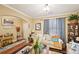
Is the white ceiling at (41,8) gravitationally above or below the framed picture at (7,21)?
above

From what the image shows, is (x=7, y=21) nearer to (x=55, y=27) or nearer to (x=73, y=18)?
(x=55, y=27)

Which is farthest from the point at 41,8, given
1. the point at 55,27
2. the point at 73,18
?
the point at 73,18

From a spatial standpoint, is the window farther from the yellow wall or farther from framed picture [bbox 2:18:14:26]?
framed picture [bbox 2:18:14:26]

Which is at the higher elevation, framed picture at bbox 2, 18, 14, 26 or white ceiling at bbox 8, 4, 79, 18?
white ceiling at bbox 8, 4, 79, 18

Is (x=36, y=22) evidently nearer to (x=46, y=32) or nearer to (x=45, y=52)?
(x=46, y=32)

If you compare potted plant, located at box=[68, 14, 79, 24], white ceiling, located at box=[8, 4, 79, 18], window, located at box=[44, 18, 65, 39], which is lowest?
window, located at box=[44, 18, 65, 39]

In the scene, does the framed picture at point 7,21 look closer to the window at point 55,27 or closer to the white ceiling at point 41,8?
the white ceiling at point 41,8

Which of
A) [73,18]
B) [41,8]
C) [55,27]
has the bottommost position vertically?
[55,27]

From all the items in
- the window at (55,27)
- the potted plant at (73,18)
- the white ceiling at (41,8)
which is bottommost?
the window at (55,27)

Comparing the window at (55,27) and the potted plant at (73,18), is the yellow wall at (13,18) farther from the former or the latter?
the potted plant at (73,18)

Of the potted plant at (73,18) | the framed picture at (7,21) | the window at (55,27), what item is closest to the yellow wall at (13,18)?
the framed picture at (7,21)

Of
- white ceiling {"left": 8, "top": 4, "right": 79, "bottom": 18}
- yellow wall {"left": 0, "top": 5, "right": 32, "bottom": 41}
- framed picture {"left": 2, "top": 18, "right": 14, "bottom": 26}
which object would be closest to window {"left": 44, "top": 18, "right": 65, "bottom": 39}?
white ceiling {"left": 8, "top": 4, "right": 79, "bottom": 18}

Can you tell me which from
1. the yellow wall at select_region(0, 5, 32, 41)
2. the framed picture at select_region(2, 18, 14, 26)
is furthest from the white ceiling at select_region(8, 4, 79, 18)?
the framed picture at select_region(2, 18, 14, 26)

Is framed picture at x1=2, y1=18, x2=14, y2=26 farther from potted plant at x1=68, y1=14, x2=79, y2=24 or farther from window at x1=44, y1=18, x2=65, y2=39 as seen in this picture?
potted plant at x1=68, y1=14, x2=79, y2=24
